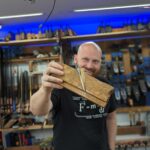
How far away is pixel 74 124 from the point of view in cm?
152

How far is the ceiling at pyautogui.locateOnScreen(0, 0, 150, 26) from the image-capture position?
3211 millimetres

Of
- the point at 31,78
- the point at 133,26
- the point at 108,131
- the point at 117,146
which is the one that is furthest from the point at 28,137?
the point at 108,131

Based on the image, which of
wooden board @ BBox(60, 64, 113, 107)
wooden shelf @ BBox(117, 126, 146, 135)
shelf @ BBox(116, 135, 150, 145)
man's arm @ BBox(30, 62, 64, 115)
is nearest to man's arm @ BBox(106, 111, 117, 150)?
man's arm @ BBox(30, 62, 64, 115)

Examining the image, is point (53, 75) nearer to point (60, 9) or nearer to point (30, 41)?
point (60, 9)

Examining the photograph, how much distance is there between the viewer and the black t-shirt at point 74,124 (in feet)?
4.99

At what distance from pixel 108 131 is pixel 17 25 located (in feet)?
10.1

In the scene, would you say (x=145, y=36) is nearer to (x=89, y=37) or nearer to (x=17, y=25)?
(x=89, y=37)

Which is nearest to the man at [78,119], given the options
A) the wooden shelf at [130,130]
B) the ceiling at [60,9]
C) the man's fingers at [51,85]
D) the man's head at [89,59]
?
the man's head at [89,59]

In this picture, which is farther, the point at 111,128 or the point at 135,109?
the point at 135,109

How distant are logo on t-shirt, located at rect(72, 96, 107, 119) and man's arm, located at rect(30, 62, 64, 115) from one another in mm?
262

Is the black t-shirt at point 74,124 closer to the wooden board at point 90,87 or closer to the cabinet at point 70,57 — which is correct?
the wooden board at point 90,87

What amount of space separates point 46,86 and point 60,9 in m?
2.63

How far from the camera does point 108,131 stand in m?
1.78

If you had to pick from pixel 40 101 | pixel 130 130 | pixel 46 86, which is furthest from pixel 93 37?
pixel 46 86
